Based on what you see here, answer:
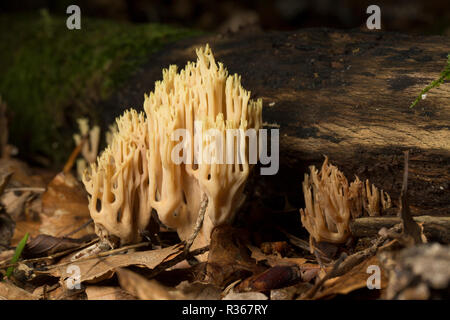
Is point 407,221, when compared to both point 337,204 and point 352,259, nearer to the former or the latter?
point 352,259

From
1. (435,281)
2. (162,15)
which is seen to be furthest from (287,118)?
(162,15)

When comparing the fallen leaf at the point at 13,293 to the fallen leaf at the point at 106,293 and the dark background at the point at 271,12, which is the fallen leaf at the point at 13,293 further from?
the dark background at the point at 271,12

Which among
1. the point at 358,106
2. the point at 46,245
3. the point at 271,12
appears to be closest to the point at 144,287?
the point at 46,245

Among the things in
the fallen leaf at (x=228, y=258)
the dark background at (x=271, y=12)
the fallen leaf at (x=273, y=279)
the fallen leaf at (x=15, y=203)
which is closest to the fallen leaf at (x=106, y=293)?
the fallen leaf at (x=228, y=258)
